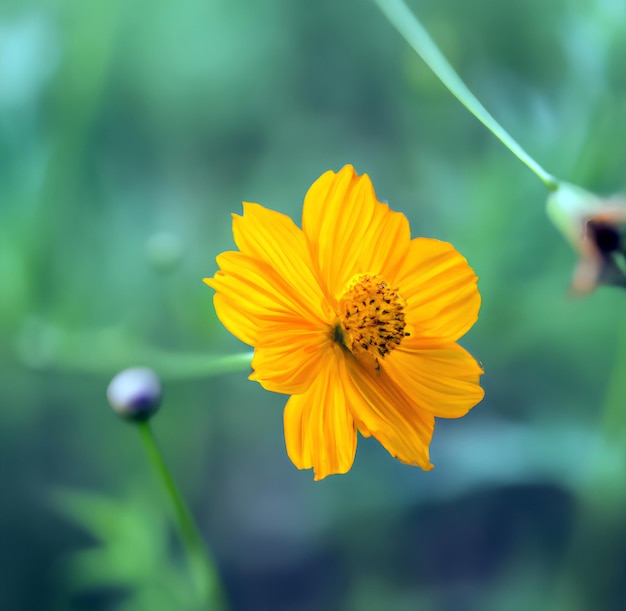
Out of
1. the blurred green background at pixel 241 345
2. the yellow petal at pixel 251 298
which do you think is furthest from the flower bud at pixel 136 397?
the blurred green background at pixel 241 345

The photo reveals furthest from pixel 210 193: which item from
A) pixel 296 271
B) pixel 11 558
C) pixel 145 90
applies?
pixel 296 271

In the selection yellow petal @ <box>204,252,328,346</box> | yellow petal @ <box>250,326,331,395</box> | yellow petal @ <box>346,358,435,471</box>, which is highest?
yellow petal @ <box>204,252,328,346</box>

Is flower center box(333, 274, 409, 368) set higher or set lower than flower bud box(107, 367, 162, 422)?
lower

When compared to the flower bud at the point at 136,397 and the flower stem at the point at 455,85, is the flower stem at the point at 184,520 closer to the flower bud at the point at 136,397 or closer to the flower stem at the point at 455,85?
the flower bud at the point at 136,397

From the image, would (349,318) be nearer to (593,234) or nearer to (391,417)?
(391,417)

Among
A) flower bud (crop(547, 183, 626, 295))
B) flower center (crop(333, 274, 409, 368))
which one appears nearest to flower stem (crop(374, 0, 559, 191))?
flower bud (crop(547, 183, 626, 295))

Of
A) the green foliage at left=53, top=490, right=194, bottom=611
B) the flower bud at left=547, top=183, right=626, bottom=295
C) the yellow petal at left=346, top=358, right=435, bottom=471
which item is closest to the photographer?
the flower bud at left=547, top=183, right=626, bottom=295

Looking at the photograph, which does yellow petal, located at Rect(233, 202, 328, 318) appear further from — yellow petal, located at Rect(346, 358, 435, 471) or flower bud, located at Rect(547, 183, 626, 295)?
flower bud, located at Rect(547, 183, 626, 295)

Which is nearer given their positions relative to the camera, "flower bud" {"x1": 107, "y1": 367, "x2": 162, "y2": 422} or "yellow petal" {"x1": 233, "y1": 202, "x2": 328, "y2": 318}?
"yellow petal" {"x1": 233, "y1": 202, "x2": 328, "y2": 318}

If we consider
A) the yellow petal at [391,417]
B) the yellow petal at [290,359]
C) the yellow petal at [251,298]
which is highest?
the yellow petal at [251,298]
